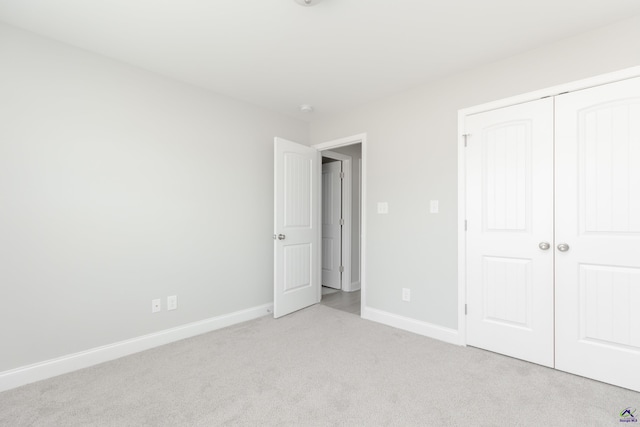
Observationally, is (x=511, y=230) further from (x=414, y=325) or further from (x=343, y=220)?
(x=343, y=220)

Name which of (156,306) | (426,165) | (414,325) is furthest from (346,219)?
(156,306)

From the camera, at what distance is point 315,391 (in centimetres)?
196

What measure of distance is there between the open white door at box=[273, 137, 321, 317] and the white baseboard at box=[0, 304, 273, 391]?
1.81 feet

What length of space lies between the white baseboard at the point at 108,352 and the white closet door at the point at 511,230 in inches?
95.2

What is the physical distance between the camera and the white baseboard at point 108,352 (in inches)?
80.6

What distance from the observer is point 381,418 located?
170 cm

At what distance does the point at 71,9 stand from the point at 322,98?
2.12m

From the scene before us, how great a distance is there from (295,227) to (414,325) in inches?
66.5

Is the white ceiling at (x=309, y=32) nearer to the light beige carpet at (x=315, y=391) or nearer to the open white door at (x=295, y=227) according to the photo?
the open white door at (x=295, y=227)

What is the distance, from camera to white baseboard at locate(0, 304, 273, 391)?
6.72 feet

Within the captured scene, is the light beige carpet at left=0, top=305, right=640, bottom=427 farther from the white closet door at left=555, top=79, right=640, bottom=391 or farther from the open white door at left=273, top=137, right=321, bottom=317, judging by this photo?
the open white door at left=273, top=137, right=321, bottom=317

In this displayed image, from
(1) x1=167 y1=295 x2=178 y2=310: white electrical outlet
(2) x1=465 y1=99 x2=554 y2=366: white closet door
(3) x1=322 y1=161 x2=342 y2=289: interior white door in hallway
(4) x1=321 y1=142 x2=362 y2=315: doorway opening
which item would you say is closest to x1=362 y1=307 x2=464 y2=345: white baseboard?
(2) x1=465 y1=99 x2=554 y2=366: white closet door

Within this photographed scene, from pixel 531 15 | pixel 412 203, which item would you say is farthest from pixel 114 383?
pixel 531 15

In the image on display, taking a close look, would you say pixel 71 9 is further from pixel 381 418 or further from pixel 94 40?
pixel 381 418
